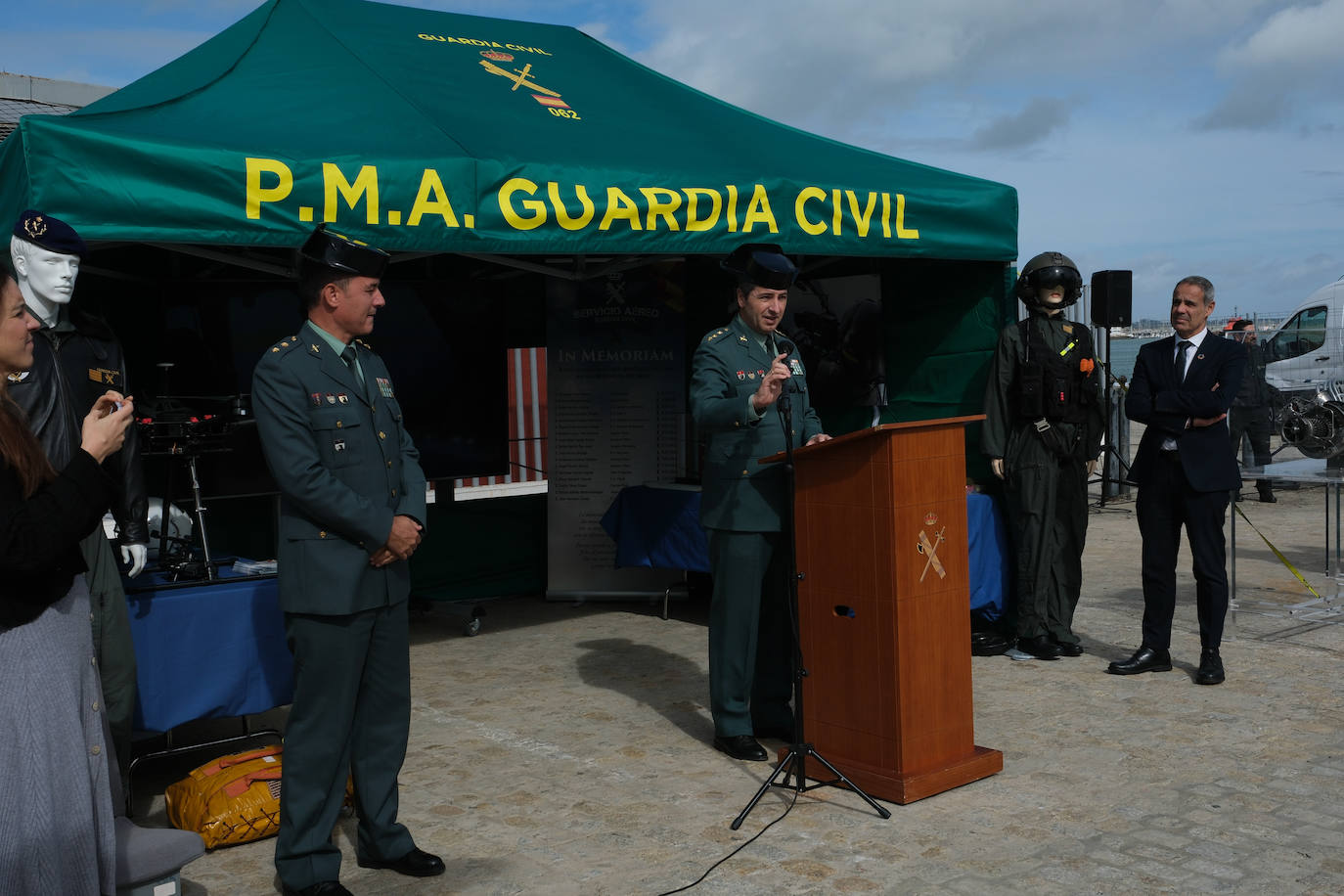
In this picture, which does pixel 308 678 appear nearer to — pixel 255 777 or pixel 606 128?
pixel 255 777

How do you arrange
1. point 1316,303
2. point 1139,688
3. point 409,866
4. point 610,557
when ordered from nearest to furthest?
1. point 409,866
2. point 1139,688
3. point 610,557
4. point 1316,303

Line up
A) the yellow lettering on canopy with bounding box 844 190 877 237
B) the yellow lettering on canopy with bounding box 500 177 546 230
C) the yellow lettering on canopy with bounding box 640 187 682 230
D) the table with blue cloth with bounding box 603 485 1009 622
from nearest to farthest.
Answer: the yellow lettering on canopy with bounding box 500 177 546 230, the yellow lettering on canopy with bounding box 640 187 682 230, the yellow lettering on canopy with bounding box 844 190 877 237, the table with blue cloth with bounding box 603 485 1009 622

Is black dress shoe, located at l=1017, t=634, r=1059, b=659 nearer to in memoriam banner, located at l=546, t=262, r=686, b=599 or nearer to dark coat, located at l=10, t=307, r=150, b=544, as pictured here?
in memoriam banner, located at l=546, t=262, r=686, b=599

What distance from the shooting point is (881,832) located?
13.3ft

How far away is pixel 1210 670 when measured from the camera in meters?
5.84

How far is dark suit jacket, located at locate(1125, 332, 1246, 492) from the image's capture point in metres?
5.80

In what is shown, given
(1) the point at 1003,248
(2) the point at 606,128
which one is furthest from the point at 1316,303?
(2) the point at 606,128

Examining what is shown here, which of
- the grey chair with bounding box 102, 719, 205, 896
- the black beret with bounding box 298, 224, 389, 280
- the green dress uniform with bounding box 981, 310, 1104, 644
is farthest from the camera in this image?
the green dress uniform with bounding box 981, 310, 1104, 644

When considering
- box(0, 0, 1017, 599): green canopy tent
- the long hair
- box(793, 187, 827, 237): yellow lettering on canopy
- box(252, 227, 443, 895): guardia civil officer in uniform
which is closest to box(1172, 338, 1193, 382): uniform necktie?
box(0, 0, 1017, 599): green canopy tent

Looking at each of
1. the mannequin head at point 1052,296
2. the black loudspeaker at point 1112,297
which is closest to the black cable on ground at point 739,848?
the mannequin head at point 1052,296

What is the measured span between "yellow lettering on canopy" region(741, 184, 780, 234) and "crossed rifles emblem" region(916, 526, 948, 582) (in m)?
2.04

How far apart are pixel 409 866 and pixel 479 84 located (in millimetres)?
3999

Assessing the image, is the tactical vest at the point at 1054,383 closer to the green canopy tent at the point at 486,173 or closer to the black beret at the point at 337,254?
the green canopy tent at the point at 486,173

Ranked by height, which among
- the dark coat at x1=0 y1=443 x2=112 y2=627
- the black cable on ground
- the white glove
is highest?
the dark coat at x1=0 y1=443 x2=112 y2=627
